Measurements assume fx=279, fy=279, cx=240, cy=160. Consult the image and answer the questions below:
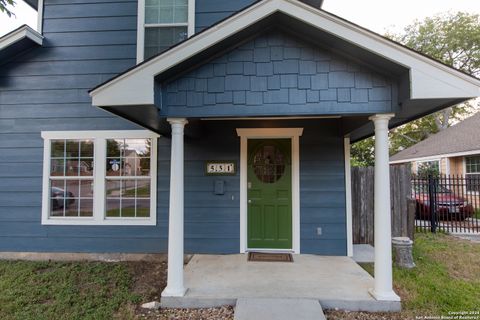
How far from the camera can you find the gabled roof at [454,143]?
11.5 meters

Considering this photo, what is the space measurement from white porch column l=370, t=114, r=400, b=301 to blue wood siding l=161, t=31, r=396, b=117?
30 centimetres

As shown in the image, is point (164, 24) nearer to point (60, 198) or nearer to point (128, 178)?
point (128, 178)

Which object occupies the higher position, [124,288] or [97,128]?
[97,128]

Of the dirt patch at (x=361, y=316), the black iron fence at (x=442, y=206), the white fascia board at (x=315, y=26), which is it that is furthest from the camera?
the black iron fence at (x=442, y=206)

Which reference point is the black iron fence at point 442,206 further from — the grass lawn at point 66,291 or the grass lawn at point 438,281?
the grass lawn at point 66,291

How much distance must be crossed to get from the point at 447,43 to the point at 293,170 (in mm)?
20926

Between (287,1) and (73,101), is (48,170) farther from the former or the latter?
(287,1)

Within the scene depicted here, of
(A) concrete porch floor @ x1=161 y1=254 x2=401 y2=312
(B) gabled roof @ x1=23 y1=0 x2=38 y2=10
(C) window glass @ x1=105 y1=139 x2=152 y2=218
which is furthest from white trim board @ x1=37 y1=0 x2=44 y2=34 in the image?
(A) concrete porch floor @ x1=161 y1=254 x2=401 y2=312

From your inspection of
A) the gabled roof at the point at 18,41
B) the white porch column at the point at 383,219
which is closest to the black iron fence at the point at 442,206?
the white porch column at the point at 383,219

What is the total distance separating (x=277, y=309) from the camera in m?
3.10

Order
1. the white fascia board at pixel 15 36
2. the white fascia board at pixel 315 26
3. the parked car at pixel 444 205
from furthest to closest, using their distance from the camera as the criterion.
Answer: the parked car at pixel 444 205
the white fascia board at pixel 15 36
the white fascia board at pixel 315 26

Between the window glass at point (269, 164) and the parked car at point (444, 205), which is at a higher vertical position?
the window glass at point (269, 164)

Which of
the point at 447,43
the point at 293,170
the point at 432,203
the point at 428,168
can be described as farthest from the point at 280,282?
the point at 447,43

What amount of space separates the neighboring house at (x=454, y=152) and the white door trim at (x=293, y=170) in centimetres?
873
